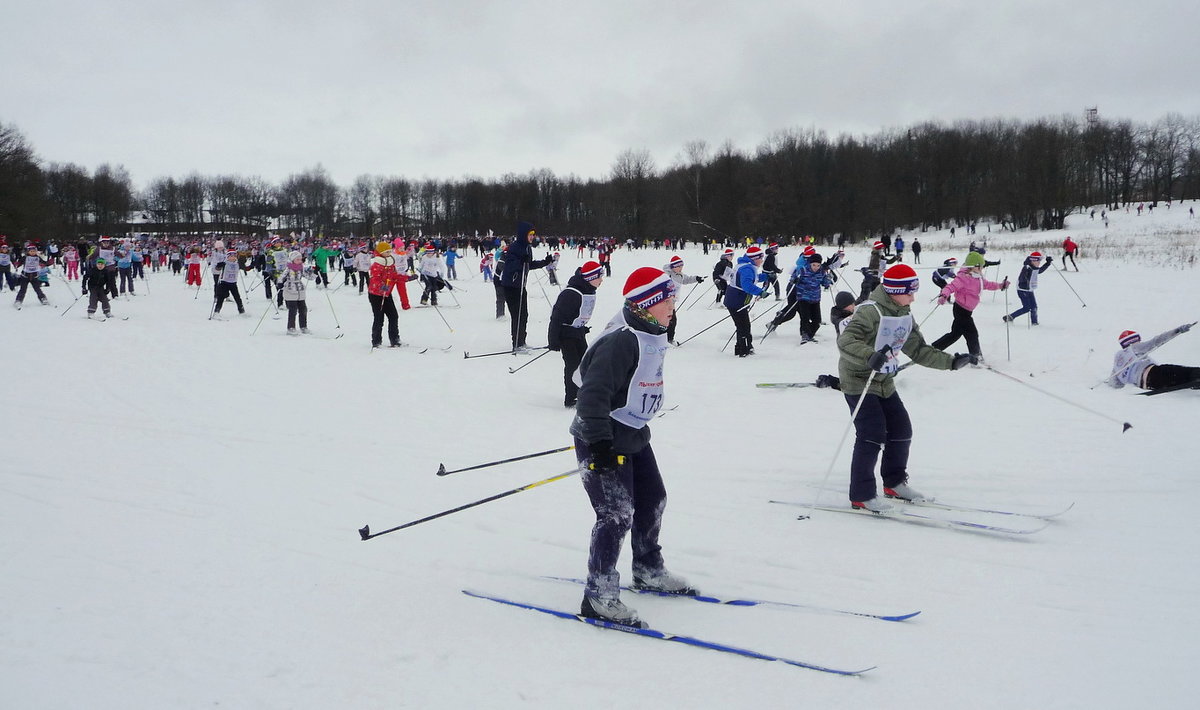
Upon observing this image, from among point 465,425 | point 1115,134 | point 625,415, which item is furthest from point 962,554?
point 1115,134

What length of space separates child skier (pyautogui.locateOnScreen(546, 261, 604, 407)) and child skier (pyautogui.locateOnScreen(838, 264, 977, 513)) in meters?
4.15

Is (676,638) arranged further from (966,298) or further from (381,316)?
(381,316)

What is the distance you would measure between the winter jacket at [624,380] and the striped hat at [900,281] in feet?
7.75

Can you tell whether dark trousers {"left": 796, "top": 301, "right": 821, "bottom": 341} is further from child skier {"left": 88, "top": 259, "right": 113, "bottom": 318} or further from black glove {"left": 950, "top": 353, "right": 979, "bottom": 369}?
child skier {"left": 88, "top": 259, "right": 113, "bottom": 318}

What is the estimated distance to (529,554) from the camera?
4.68 metres

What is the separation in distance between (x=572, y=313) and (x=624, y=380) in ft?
17.9

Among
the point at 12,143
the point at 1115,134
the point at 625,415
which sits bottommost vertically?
the point at 625,415

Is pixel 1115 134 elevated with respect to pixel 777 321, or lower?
elevated

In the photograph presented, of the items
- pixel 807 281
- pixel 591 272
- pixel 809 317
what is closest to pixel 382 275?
pixel 591 272

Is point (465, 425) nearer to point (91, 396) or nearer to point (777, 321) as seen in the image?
point (91, 396)

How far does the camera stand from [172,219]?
10750 centimetres

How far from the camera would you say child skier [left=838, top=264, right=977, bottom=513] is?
522 centimetres

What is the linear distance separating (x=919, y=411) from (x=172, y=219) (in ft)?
399

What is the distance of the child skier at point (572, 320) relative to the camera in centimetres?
895
